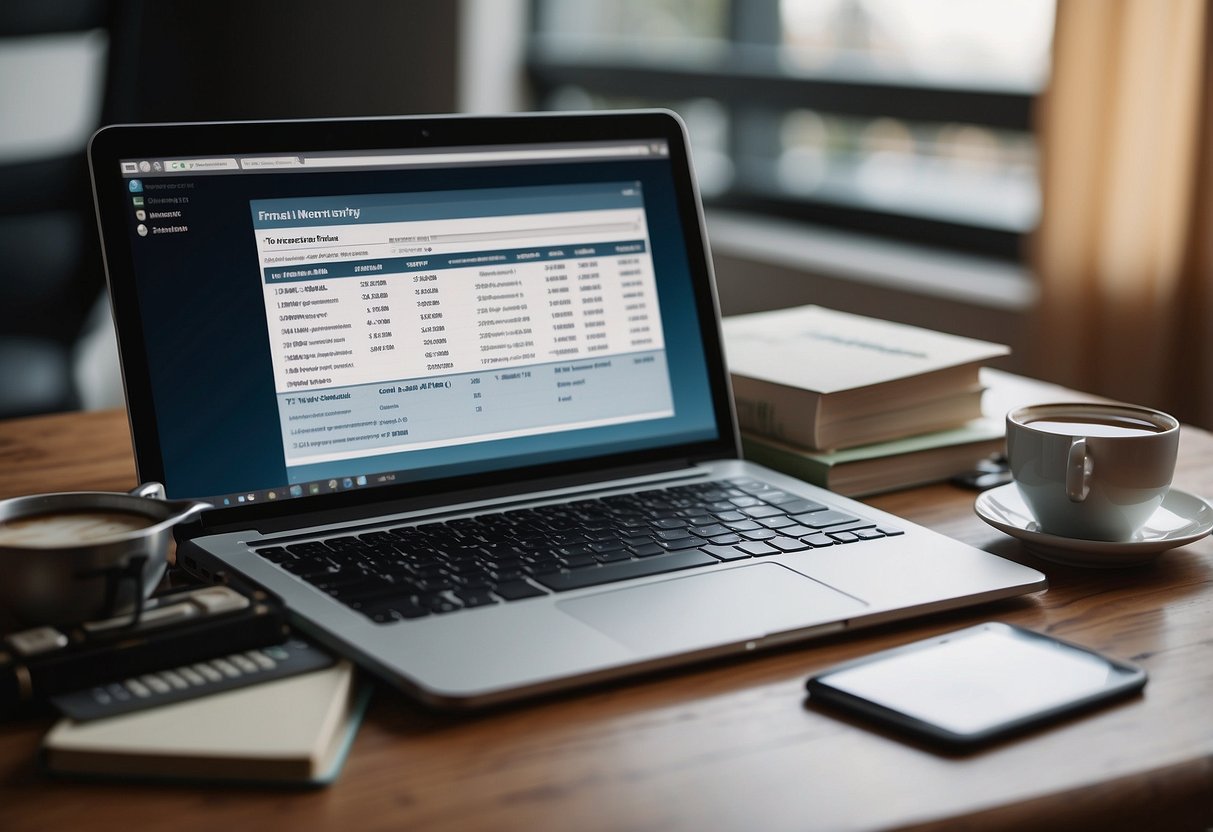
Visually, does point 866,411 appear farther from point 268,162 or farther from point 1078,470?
point 268,162

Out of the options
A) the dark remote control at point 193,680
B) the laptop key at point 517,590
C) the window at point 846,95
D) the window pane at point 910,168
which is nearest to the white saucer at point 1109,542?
the laptop key at point 517,590

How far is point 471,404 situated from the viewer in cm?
93

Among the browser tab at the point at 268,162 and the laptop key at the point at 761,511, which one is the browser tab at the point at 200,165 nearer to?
the browser tab at the point at 268,162

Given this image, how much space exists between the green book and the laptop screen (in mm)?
71

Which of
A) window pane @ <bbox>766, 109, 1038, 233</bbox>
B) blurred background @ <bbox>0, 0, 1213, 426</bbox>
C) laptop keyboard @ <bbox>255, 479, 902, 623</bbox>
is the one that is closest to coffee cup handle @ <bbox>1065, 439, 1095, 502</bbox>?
laptop keyboard @ <bbox>255, 479, 902, 623</bbox>

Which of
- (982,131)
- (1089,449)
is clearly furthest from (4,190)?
(982,131)

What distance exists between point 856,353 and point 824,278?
171 cm

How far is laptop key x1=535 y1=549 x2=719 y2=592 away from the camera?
29.5 inches

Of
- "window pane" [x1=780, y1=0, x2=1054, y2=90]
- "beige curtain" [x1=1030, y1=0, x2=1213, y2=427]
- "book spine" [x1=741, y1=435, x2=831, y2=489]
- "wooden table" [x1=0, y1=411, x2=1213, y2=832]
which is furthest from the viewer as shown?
"window pane" [x1=780, y1=0, x2=1054, y2=90]

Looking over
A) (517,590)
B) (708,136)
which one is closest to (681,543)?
(517,590)

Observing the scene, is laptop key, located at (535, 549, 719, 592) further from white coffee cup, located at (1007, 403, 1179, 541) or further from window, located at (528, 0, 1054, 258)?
window, located at (528, 0, 1054, 258)

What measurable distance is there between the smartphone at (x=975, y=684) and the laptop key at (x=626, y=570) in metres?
0.15

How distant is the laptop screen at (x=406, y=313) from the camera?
84 cm

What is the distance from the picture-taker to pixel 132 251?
835 mm
